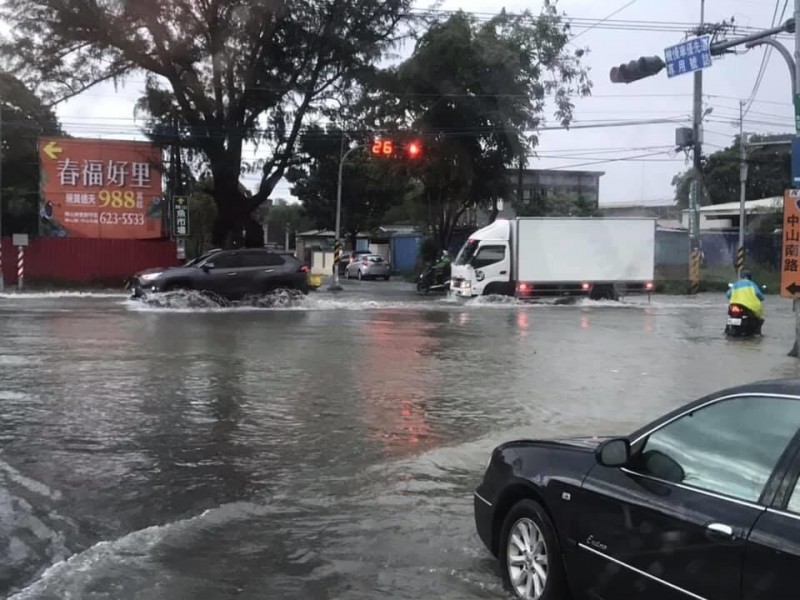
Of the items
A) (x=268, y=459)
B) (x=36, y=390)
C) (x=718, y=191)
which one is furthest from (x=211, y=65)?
(x=718, y=191)

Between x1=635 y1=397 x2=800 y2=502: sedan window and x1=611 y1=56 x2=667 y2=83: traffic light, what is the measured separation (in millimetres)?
14024

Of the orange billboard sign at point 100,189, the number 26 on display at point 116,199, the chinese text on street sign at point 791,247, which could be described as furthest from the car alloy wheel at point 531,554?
the number 26 on display at point 116,199

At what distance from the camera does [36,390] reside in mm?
11016

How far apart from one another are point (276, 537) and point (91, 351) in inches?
394

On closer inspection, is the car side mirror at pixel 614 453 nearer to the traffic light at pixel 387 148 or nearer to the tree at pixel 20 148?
the traffic light at pixel 387 148

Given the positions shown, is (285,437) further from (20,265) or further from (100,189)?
(100,189)

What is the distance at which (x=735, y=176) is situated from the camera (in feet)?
226

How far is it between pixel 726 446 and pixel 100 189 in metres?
35.5

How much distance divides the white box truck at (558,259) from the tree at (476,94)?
32.9 ft

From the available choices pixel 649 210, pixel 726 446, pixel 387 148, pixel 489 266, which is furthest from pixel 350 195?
pixel 726 446

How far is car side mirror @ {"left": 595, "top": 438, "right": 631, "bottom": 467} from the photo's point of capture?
4.08 meters

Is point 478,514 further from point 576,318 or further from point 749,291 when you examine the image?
point 576,318

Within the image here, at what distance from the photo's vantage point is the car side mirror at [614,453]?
4078 millimetres

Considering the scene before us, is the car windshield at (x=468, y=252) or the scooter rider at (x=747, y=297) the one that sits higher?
the car windshield at (x=468, y=252)
